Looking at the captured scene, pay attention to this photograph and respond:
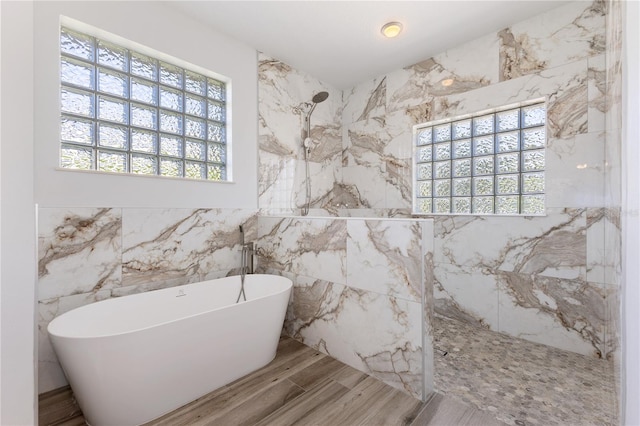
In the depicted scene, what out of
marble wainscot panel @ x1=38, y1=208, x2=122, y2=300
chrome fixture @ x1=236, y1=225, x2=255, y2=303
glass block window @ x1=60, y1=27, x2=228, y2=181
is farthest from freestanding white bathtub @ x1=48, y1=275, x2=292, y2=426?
glass block window @ x1=60, y1=27, x2=228, y2=181

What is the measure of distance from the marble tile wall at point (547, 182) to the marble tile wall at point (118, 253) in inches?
26.8

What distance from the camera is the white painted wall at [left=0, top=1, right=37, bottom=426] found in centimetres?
45

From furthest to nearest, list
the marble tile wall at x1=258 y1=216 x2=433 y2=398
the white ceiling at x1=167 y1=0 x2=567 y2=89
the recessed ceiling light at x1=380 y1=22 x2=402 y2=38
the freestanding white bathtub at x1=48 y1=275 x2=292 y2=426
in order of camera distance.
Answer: the recessed ceiling light at x1=380 y1=22 x2=402 y2=38
the white ceiling at x1=167 y1=0 x2=567 y2=89
the marble tile wall at x1=258 y1=216 x2=433 y2=398
the freestanding white bathtub at x1=48 y1=275 x2=292 y2=426

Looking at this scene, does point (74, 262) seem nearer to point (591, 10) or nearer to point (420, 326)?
point (420, 326)

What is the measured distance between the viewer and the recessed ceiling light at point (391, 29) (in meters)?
2.29

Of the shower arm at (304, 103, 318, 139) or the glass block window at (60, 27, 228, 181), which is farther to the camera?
the shower arm at (304, 103, 318, 139)

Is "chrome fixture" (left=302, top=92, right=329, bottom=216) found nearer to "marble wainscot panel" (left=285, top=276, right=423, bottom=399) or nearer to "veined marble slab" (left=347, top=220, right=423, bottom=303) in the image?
"marble wainscot panel" (left=285, top=276, right=423, bottom=399)

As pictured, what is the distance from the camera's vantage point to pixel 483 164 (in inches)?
102

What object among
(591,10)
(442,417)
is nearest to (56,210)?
(442,417)

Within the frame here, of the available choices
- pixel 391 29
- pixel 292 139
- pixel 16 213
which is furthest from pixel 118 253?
pixel 391 29

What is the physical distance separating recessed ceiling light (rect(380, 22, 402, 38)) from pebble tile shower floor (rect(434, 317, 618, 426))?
8.34ft

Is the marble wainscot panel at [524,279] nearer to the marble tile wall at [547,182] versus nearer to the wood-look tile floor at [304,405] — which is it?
the marble tile wall at [547,182]

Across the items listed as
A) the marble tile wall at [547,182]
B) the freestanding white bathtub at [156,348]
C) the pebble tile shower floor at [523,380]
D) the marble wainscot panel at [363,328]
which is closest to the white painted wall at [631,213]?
the pebble tile shower floor at [523,380]

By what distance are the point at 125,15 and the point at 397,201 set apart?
9.21 ft
